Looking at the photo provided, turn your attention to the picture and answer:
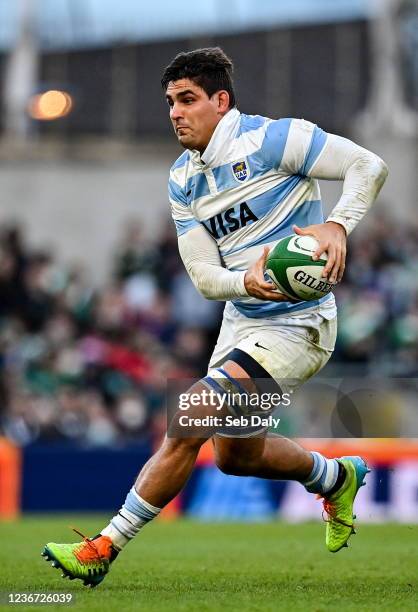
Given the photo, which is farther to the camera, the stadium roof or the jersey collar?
the stadium roof

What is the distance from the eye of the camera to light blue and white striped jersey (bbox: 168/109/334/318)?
21.3 ft

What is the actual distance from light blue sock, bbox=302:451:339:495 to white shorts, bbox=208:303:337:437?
457 millimetres

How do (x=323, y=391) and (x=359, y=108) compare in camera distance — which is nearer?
(x=323, y=391)

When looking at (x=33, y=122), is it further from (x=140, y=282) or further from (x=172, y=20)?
(x=140, y=282)

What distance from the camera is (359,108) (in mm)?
19047

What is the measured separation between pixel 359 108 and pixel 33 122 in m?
4.88

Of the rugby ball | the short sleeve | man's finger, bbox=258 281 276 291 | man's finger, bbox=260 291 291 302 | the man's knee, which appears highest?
the short sleeve

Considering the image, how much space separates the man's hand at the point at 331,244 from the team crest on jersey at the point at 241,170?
455 millimetres

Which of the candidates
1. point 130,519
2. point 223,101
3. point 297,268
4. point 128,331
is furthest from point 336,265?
point 128,331

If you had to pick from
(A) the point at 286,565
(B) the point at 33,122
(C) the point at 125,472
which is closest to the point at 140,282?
(C) the point at 125,472

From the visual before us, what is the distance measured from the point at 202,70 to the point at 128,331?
1000cm

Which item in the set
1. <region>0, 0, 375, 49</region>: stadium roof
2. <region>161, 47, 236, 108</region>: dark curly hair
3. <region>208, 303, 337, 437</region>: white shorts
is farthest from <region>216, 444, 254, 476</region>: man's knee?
<region>0, 0, 375, 49</region>: stadium roof

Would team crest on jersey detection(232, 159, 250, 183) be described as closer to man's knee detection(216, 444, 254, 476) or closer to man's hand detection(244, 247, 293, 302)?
man's hand detection(244, 247, 293, 302)

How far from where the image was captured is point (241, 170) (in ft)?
21.6
